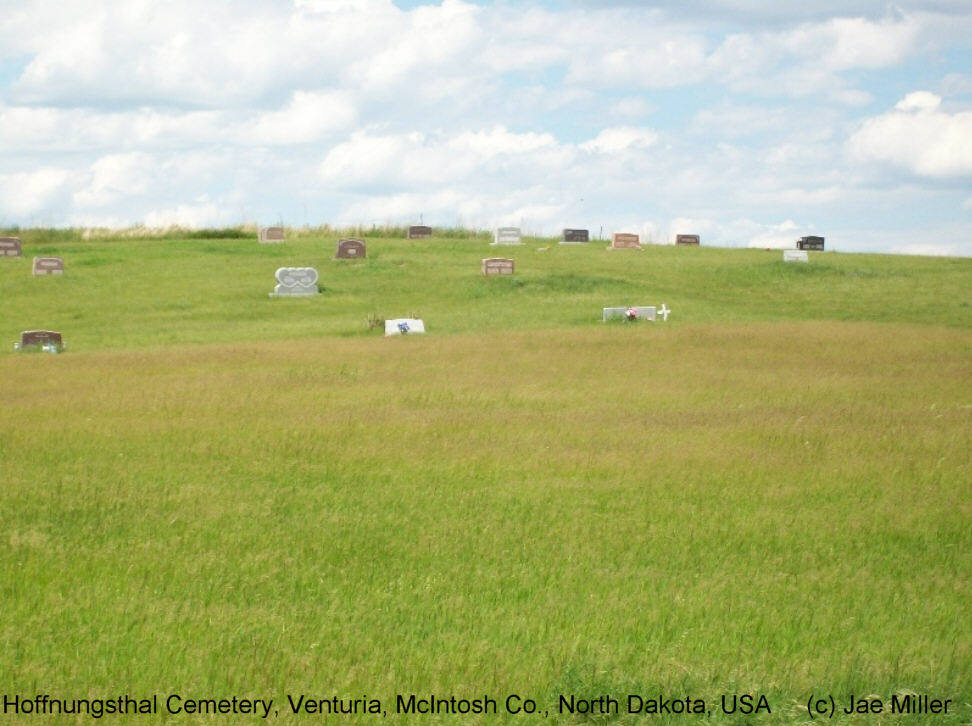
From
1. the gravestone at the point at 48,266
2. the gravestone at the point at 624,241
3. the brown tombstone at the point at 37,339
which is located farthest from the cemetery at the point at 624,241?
the brown tombstone at the point at 37,339

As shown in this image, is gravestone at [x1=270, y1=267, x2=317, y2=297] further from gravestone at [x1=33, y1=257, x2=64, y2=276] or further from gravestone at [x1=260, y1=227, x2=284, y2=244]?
gravestone at [x1=260, y1=227, x2=284, y2=244]

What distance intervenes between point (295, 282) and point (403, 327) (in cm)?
1110

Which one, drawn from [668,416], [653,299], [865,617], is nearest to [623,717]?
[865,617]

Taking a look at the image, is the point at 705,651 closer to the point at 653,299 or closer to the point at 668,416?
the point at 668,416

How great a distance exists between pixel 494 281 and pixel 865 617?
34.7 meters

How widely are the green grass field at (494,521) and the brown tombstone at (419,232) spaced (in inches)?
1279

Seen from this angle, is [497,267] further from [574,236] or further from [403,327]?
[574,236]

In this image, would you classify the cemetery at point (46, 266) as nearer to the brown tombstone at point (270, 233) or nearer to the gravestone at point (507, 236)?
the brown tombstone at point (270, 233)

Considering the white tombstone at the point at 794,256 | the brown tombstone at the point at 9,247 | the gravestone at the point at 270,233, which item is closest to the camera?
the white tombstone at the point at 794,256

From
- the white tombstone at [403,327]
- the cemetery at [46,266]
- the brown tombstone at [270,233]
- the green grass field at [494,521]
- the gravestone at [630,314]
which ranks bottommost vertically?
the green grass field at [494,521]

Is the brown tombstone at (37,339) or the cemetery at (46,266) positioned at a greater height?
the cemetery at (46,266)

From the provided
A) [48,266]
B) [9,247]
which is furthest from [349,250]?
[9,247]

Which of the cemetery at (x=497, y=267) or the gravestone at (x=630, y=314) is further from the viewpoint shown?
the cemetery at (x=497, y=267)

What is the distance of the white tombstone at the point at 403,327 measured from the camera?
32719 mm
